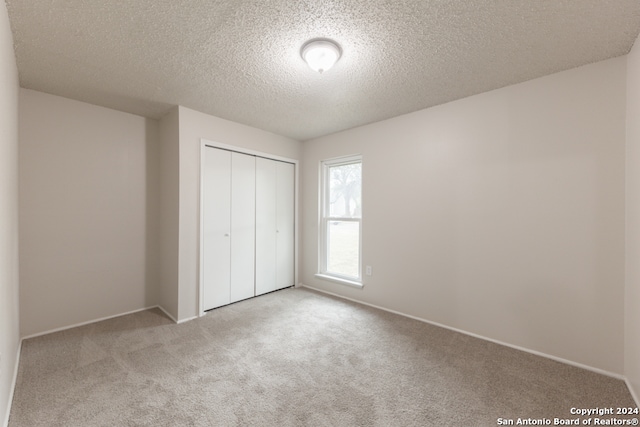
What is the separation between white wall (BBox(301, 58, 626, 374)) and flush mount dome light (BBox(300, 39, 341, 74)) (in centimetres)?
150

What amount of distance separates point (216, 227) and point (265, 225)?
2.41ft

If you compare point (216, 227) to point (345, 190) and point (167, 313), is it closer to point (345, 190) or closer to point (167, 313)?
point (167, 313)

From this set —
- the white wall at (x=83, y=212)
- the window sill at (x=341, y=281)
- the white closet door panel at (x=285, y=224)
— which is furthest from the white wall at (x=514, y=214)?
the white wall at (x=83, y=212)

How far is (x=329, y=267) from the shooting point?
398 cm

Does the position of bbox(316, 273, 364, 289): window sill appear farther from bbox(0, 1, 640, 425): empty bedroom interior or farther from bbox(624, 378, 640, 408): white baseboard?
bbox(624, 378, 640, 408): white baseboard

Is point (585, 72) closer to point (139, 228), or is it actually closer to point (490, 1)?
point (490, 1)

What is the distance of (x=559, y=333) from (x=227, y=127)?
3892 mm

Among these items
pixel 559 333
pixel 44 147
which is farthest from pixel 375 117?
pixel 44 147

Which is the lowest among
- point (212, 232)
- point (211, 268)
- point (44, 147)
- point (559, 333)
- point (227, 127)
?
point (559, 333)

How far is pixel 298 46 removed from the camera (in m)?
1.82

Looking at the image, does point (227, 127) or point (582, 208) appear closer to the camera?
point (582, 208)

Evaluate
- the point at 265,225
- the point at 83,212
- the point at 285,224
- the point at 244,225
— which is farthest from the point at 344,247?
the point at 83,212

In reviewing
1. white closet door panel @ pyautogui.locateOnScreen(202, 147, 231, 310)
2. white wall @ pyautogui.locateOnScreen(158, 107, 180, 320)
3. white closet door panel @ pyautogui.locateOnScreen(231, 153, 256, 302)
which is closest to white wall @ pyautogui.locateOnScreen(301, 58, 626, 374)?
A: white closet door panel @ pyautogui.locateOnScreen(231, 153, 256, 302)

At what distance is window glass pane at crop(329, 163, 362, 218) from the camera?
364 centimetres
